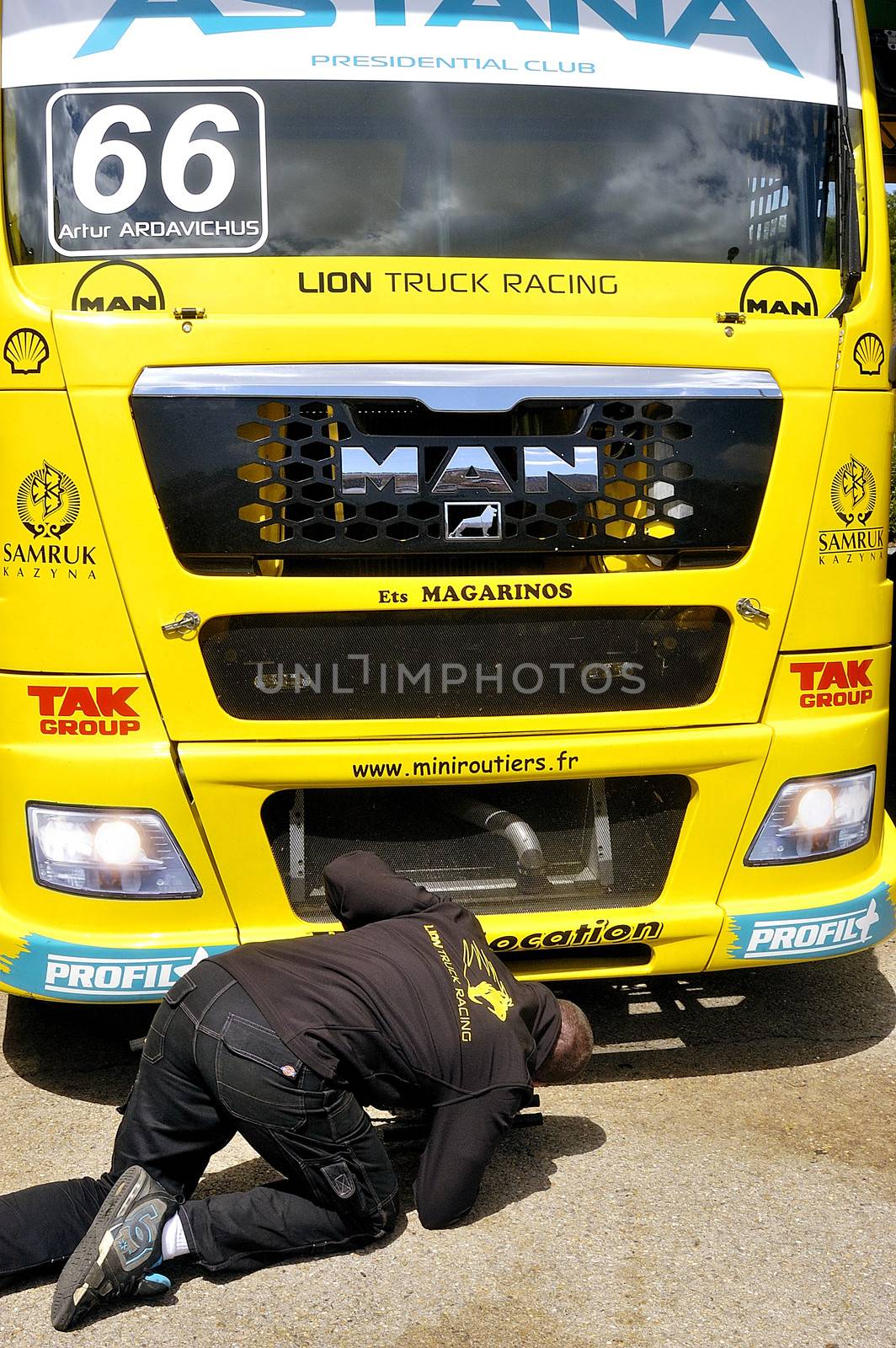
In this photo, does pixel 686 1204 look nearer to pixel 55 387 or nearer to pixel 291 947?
pixel 291 947

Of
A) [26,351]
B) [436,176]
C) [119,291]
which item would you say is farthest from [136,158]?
[436,176]

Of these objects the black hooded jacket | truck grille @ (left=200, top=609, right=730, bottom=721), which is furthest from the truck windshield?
the black hooded jacket

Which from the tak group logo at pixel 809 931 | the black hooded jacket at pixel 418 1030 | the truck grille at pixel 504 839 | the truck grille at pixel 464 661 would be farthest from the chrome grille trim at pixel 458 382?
the tak group logo at pixel 809 931

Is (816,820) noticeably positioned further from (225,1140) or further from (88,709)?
(88,709)

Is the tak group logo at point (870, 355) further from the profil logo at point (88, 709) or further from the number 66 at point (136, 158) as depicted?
the profil logo at point (88, 709)

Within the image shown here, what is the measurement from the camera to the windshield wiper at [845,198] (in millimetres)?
3984

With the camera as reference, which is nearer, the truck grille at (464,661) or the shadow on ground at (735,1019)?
the truck grille at (464,661)

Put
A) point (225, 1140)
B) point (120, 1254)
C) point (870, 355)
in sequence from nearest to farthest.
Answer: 1. point (120, 1254)
2. point (225, 1140)
3. point (870, 355)

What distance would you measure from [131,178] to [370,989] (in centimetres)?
220

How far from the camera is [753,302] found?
3.92 m

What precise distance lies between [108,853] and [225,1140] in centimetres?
88

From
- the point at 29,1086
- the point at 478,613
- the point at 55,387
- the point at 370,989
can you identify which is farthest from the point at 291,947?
the point at 55,387

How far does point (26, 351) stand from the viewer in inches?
143

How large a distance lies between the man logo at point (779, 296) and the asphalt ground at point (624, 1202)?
7.40 ft
